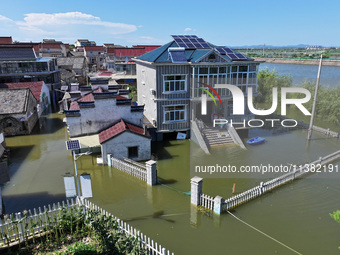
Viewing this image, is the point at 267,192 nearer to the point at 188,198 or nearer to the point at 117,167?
the point at 188,198

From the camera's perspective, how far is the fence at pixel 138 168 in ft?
49.6

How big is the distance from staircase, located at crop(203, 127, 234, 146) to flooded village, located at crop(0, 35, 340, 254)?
0.09 metres

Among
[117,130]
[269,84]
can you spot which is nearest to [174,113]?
[117,130]

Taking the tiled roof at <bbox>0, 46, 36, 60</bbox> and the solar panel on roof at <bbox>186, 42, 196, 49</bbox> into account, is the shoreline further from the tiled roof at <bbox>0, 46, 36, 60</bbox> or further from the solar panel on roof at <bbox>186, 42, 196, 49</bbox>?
the tiled roof at <bbox>0, 46, 36, 60</bbox>

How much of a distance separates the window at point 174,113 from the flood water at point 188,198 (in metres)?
2.38

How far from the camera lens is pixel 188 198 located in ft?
45.9

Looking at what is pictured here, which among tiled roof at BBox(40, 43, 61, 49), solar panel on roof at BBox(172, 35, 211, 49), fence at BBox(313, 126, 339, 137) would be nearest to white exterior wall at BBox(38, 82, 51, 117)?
solar panel on roof at BBox(172, 35, 211, 49)

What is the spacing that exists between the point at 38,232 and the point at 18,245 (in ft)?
2.41

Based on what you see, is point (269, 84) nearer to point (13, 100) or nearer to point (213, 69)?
point (213, 69)

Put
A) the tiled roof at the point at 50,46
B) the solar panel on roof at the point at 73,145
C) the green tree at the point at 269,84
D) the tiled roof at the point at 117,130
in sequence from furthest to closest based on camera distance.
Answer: the tiled roof at the point at 50,46 → the green tree at the point at 269,84 → the tiled roof at the point at 117,130 → the solar panel on roof at the point at 73,145

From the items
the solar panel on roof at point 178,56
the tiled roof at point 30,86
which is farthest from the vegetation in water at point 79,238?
the tiled roof at point 30,86

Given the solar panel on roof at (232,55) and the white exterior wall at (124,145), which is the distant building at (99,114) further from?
the solar panel on roof at (232,55)

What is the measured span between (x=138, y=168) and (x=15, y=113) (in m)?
15.2

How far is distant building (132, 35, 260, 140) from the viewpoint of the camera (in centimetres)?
2128
